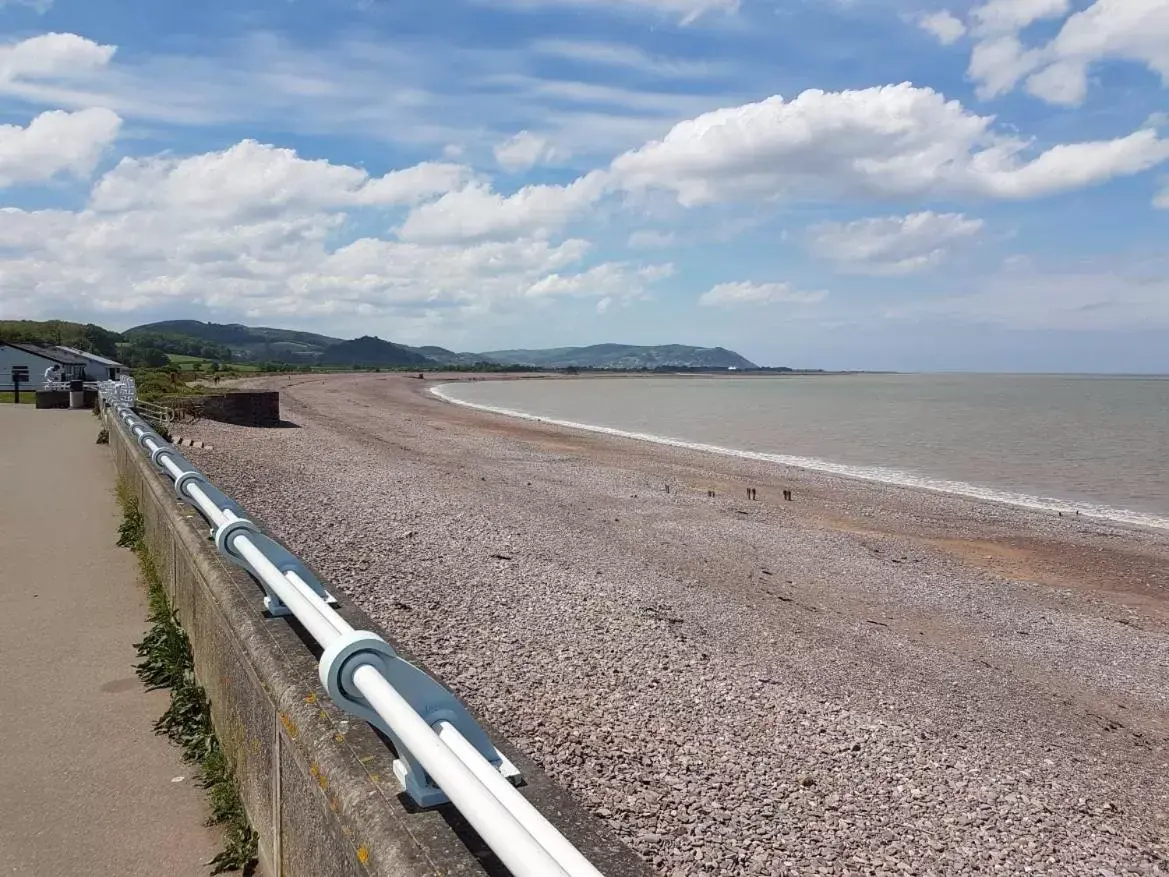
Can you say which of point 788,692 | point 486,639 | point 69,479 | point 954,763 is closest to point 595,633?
point 486,639

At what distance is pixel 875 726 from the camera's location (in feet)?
23.7

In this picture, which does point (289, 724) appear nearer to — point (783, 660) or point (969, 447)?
point (783, 660)

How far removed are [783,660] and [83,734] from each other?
639cm

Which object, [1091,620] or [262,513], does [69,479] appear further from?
[1091,620]

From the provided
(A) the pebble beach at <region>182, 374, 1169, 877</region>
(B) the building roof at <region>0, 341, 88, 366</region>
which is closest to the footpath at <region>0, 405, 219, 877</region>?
(A) the pebble beach at <region>182, 374, 1169, 877</region>

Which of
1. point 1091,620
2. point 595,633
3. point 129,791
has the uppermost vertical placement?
point 129,791

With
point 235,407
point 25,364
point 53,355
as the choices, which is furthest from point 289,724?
point 53,355

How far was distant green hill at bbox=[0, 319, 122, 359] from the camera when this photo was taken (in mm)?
86188

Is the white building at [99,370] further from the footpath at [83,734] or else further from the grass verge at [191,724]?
the grass verge at [191,724]

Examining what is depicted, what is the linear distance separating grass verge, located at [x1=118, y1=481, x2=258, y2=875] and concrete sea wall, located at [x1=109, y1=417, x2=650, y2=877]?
0.32ft

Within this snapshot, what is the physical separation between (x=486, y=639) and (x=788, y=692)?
9.68 ft

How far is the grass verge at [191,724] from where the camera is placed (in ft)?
11.5

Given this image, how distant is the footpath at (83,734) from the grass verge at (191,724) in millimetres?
71

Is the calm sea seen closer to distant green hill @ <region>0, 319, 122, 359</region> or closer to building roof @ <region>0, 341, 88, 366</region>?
building roof @ <region>0, 341, 88, 366</region>
